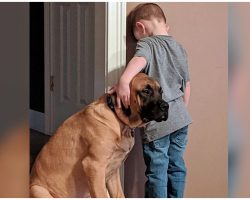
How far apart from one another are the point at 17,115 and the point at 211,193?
69.7 inches

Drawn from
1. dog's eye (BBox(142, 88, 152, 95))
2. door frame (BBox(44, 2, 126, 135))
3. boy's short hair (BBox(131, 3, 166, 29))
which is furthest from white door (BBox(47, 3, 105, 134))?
dog's eye (BBox(142, 88, 152, 95))

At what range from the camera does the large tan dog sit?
1585mm

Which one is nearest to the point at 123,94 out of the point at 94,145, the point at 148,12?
the point at 94,145

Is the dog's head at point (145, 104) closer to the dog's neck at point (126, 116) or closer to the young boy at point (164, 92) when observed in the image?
the dog's neck at point (126, 116)

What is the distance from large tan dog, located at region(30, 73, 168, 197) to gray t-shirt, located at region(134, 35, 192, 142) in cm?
13

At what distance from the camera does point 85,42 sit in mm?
2562

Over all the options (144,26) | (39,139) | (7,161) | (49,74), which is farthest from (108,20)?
(39,139)

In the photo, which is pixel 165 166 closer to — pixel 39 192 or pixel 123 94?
pixel 123 94

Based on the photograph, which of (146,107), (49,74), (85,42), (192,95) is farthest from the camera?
(49,74)

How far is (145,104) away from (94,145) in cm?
23

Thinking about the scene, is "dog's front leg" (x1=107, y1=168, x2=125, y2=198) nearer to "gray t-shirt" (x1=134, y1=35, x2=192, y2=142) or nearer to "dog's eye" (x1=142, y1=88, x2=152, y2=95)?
"gray t-shirt" (x1=134, y1=35, x2=192, y2=142)

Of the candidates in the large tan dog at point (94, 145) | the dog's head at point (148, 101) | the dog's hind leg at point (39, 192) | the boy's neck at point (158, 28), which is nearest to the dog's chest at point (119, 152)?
the large tan dog at point (94, 145)

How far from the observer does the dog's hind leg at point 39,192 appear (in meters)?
1.66

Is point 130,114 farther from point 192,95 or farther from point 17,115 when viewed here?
point 17,115
